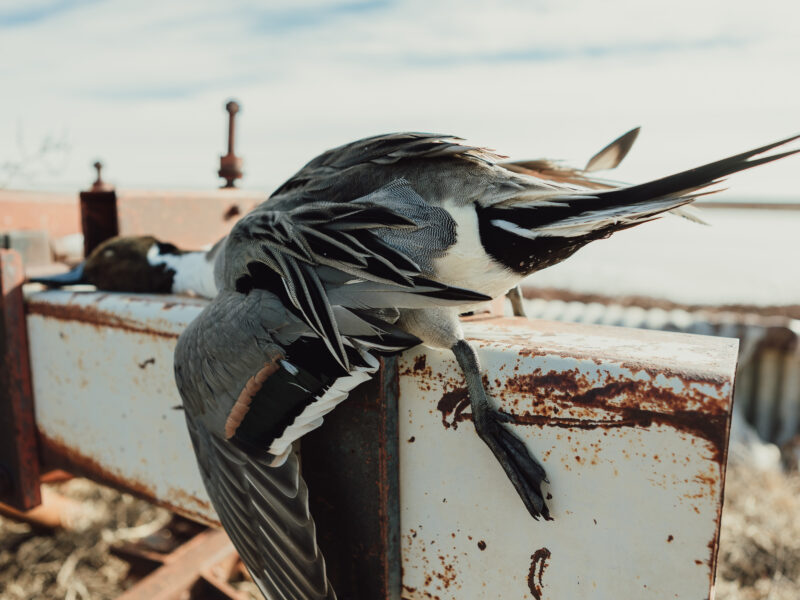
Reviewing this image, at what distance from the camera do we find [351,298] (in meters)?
1.17

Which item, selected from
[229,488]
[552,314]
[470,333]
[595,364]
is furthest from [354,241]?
[552,314]

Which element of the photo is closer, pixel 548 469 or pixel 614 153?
pixel 548 469

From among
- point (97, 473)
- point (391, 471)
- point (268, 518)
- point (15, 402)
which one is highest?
point (391, 471)

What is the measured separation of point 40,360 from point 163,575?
87 cm

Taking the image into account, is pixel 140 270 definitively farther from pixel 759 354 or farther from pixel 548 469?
pixel 759 354

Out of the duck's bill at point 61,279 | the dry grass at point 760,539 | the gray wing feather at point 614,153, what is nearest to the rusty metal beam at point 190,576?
the duck's bill at point 61,279

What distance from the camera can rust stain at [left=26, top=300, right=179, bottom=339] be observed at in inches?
69.4

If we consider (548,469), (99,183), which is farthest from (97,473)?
(548,469)

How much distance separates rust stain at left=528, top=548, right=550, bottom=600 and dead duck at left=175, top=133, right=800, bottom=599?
81 millimetres

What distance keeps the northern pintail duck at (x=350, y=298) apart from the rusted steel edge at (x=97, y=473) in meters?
0.43

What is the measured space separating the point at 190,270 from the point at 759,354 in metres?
4.40

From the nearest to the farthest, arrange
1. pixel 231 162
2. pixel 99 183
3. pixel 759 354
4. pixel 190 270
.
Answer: pixel 190 270 → pixel 99 183 → pixel 231 162 → pixel 759 354

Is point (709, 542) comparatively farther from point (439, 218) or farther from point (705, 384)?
point (439, 218)

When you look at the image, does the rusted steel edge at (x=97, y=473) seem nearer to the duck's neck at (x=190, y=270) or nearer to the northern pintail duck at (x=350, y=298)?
the northern pintail duck at (x=350, y=298)
